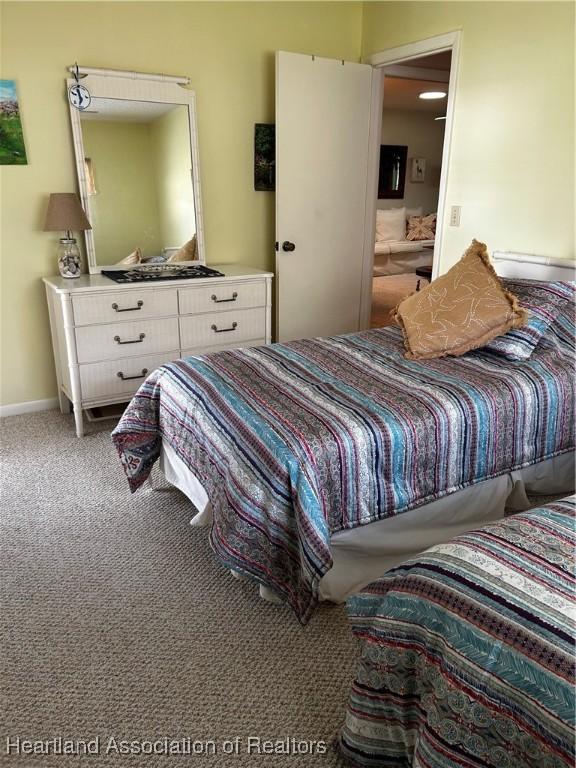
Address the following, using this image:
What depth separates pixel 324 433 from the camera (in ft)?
6.08

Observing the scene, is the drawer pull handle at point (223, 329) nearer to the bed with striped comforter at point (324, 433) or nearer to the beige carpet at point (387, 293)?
the bed with striped comforter at point (324, 433)

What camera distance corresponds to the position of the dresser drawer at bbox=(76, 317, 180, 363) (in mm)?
3100

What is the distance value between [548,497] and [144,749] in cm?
194

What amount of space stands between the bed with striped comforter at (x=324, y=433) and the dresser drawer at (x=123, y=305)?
864 millimetres

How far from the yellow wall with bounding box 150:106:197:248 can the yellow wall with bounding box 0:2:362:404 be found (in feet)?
0.42

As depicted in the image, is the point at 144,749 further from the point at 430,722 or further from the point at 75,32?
the point at 75,32

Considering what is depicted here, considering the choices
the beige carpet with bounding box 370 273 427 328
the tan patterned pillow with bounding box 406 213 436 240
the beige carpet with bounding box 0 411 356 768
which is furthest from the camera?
the tan patterned pillow with bounding box 406 213 436 240

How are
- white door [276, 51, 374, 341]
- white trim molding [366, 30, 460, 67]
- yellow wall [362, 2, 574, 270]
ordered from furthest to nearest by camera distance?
white door [276, 51, 374, 341]
white trim molding [366, 30, 460, 67]
yellow wall [362, 2, 574, 270]

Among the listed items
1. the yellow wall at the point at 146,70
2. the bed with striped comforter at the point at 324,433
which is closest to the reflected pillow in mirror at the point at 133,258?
the yellow wall at the point at 146,70

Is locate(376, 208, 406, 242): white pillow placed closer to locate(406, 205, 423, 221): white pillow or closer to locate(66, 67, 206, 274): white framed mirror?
locate(406, 205, 423, 221): white pillow

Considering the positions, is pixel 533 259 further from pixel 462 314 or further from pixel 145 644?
pixel 145 644

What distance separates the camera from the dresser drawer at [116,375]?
125 inches

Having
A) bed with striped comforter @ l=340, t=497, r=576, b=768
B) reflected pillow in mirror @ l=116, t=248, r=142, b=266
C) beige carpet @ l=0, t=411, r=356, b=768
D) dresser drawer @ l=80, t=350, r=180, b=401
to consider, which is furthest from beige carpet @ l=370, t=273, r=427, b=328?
bed with striped comforter @ l=340, t=497, r=576, b=768

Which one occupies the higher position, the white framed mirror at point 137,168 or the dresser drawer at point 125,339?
the white framed mirror at point 137,168
